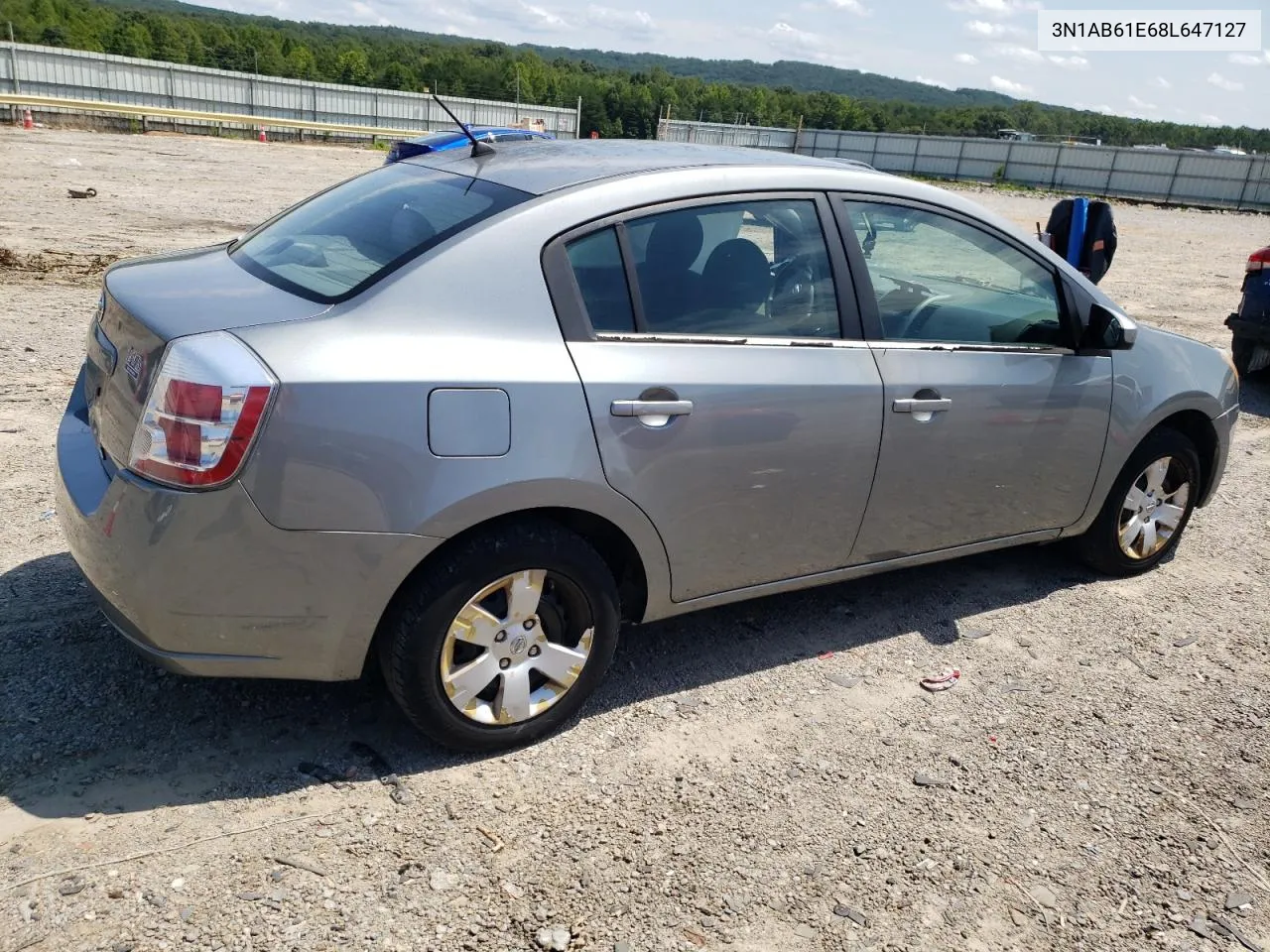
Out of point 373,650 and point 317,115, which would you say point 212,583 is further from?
point 317,115

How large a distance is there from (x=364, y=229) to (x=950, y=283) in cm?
228

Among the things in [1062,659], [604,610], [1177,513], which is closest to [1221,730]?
[1062,659]

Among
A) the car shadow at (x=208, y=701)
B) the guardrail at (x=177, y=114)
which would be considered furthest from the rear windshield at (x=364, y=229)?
the guardrail at (x=177, y=114)

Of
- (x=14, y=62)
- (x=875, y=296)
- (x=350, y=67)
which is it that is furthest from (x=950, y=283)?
(x=350, y=67)

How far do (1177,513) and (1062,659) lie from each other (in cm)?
134

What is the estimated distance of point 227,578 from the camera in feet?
9.05

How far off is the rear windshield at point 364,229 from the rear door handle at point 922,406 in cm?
151

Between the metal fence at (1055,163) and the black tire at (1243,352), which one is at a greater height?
the metal fence at (1055,163)

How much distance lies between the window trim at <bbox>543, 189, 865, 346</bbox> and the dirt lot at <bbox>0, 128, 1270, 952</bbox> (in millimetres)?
1274

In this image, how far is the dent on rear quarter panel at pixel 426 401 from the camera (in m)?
2.72

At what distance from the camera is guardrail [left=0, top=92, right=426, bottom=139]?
3108 centimetres

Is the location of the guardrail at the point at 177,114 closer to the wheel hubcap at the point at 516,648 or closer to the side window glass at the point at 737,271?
the side window glass at the point at 737,271

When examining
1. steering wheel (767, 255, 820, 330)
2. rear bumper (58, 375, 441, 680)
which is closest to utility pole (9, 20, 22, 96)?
rear bumper (58, 375, 441, 680)

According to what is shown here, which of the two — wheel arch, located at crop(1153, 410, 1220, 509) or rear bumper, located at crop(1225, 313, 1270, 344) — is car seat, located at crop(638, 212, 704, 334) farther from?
rear bumper, located at crop(1225, 313, 1270, 344)
